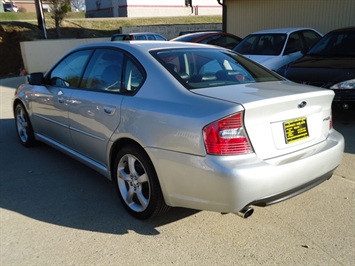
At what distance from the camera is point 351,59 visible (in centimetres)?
626

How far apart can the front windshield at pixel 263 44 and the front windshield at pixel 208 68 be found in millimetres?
4921

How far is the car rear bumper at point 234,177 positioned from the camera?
2537mm

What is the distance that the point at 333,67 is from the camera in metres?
6.04

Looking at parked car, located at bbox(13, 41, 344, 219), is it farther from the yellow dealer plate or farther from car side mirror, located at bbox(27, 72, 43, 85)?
car side mirror, located at bbox(27, 72, 43, 85)

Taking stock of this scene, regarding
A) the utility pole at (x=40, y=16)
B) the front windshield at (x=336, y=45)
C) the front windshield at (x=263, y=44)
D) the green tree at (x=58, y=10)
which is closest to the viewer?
the front windshield at (x=336, y=45)

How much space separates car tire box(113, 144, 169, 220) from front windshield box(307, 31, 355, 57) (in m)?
5.09

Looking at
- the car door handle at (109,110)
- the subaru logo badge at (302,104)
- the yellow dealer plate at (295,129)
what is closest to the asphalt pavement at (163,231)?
the yellow dealer plate at (295,129)

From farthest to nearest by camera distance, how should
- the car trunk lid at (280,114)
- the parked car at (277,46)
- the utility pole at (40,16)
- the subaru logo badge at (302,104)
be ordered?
the utility pole at (40,16) < the parked car at (277,46) < the subaru logo badge at (302,104) < the car trunk lid at (280,114)

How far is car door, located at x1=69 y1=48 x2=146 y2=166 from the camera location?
3.42 metres

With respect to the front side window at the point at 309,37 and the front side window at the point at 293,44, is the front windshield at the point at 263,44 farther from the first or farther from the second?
the front side window at the point at 309,37

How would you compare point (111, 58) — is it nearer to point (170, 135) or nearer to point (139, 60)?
point (139, 60)

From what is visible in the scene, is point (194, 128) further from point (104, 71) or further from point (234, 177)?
point (104, 71)

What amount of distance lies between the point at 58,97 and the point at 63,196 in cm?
119

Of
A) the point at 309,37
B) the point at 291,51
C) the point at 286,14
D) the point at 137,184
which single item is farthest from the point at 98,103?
the point at 286,14
